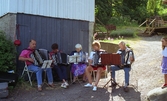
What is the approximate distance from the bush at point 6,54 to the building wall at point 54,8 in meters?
0.94

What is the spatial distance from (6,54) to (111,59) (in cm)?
299

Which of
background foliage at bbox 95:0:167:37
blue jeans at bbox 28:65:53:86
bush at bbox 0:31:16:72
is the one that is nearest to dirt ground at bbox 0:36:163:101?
blue jeans at bbox 28:65:53:86

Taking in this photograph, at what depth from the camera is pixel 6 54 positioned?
22.9 ft

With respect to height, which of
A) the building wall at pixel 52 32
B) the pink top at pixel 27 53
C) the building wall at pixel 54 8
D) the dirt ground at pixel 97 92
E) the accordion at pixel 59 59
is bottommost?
the dirt ground at pixel 97 92

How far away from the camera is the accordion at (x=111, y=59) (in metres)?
6.50

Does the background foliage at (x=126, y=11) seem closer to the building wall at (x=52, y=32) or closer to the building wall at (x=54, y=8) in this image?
the building wall at (x=54, y=8)

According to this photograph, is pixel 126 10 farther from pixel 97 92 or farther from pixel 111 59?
pixel 97 92

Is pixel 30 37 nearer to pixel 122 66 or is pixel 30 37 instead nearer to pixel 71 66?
pixel 71 66

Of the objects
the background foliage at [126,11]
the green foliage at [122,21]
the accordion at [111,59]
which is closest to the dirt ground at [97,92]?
the accordion at [111,59]

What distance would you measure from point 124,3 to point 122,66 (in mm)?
23170

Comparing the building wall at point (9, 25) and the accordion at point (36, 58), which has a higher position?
the building wall at point (9, 25)

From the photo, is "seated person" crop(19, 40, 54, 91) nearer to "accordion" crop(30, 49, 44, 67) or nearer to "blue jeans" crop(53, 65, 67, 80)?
"accordion" crop(30, 49, 44, 67)

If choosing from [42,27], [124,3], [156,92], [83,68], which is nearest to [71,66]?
[83,68]

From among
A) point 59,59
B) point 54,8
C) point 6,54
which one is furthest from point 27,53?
point 54,8
